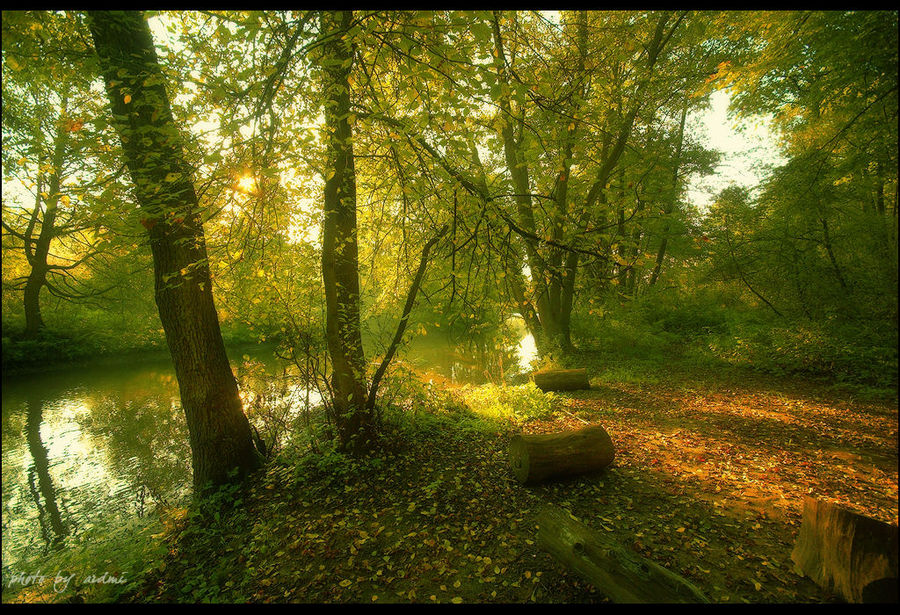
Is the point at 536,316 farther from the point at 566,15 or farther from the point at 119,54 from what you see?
the point at 119,54

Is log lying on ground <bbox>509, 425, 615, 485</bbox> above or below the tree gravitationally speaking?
below

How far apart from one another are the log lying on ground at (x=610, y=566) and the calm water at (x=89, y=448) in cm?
295

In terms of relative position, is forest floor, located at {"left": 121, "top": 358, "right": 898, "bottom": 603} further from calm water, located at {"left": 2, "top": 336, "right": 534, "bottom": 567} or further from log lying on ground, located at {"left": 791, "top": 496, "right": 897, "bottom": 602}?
calm water, located at {"left": 2, "top": 336, "right": 534, "bottom": 567}

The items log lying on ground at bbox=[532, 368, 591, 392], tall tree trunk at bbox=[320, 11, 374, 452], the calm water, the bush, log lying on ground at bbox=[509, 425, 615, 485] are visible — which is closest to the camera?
log lying on ground at bbox=[509, 425, 615, 485]

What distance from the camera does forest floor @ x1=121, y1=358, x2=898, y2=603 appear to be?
280 cm

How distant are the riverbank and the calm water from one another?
150cm

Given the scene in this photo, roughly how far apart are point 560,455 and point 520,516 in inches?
31.4

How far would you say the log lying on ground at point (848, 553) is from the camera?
6.26 feet

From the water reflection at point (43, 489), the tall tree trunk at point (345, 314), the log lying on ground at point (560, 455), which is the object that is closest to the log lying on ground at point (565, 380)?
the log lying on ground at point (560, 455)

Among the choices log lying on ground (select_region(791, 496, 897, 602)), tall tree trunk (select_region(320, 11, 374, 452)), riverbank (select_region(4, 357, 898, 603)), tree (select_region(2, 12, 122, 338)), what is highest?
tree (select_region(2, 12, 122, 338))

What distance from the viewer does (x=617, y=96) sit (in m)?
6.90

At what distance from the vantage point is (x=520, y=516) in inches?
140

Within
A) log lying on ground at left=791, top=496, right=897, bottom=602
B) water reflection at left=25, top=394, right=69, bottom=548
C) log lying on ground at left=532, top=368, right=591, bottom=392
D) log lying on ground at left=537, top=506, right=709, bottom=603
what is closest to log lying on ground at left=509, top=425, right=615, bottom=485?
log lying on ground at left=537, top=506, right=709, bottom=603
